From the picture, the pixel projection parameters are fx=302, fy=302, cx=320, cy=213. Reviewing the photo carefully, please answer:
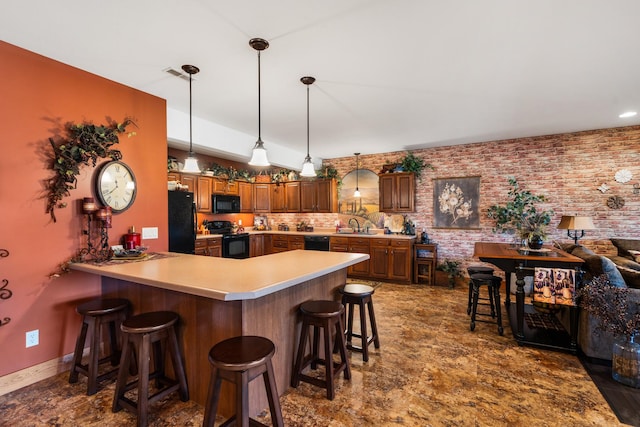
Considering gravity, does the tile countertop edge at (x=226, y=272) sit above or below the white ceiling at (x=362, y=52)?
below

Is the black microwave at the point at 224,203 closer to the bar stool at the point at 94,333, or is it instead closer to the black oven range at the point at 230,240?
the black oven range at the point at 230,240

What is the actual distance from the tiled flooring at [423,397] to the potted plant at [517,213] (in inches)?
111

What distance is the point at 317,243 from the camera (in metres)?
6.54

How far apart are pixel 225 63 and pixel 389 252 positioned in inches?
172

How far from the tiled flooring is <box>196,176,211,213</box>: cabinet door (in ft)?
11.7

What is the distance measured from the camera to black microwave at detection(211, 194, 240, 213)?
599 centimetres

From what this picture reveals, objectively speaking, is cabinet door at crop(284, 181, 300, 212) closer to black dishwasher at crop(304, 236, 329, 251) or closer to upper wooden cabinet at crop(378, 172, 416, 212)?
black dishwasher at crop(304, 236, 329, 251)

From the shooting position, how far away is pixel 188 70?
2764 millimetres

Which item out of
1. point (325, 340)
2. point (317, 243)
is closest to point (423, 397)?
point (325, 340)

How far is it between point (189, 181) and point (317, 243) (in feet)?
9.28

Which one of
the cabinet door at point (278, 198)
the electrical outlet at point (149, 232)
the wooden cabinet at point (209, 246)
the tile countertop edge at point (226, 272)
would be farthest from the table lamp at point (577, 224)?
the wooden cabinet at point (209, 246)

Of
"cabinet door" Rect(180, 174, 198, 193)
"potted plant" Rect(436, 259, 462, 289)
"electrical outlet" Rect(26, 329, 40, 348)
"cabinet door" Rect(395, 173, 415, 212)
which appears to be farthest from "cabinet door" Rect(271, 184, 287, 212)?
"electrical outlet" Rect(26, 329, 40, 348)

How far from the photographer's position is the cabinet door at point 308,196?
6938 mm

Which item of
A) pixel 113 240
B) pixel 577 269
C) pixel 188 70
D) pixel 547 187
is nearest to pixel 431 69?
pixel 188 70
